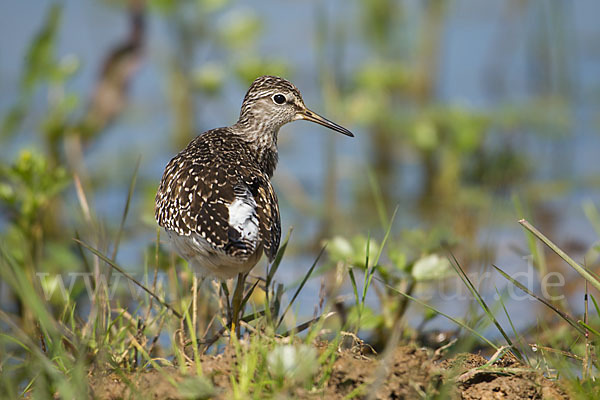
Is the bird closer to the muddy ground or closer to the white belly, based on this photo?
the white belly

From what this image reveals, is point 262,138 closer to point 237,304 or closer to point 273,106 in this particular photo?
point 273,106

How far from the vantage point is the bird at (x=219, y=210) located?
3.56 metres

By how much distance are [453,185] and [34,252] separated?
418 centimetres

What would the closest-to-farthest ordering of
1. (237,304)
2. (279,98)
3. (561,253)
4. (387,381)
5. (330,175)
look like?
(387,381) → (561,253) → (237,304) → (279,98) → (330,175)

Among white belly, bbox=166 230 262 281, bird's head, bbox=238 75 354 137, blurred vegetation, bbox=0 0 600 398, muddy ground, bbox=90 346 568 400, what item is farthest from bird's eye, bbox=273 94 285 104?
muddy ground, bbox=90 346 568 400

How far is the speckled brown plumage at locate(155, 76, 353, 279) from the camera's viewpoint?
11.7 feet

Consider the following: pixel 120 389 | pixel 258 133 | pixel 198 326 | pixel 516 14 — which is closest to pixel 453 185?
pixel 516 14

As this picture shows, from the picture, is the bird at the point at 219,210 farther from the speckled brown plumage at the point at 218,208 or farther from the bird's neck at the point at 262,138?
the bird's neck at the point at 262,138

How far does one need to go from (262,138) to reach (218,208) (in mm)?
1218

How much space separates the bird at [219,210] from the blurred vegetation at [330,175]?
176 millimetres

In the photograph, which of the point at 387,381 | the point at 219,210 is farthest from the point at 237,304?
the point at 387,381

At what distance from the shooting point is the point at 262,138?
15.8 ft

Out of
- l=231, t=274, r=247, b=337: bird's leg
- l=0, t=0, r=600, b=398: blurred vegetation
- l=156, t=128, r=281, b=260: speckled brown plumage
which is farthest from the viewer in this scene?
l=0, t=0, r=600, b=398: blurred vegetation

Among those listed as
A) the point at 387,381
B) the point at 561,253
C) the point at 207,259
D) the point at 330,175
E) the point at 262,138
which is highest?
the point at 262,138
